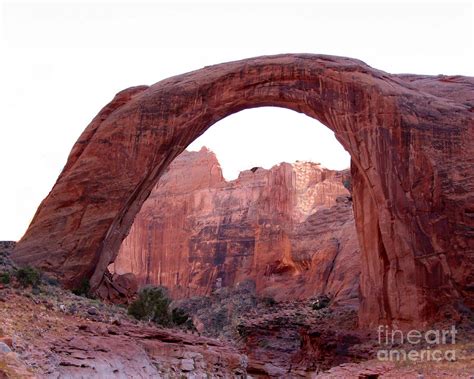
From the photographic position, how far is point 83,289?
2170 centimetres

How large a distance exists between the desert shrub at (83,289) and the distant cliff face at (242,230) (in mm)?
19548

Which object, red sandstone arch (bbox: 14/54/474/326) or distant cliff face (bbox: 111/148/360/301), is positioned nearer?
red sandstone arch (bbox: 14/54/474/326)

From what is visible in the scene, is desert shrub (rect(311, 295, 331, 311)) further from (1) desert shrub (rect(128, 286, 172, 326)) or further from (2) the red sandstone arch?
(2) the red sandstone arch

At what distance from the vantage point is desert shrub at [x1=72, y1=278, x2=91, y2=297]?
21422mm

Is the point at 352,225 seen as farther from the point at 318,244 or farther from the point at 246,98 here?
the point at 246,98

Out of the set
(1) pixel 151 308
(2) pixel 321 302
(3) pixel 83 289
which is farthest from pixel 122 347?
(2) pixel 321 302

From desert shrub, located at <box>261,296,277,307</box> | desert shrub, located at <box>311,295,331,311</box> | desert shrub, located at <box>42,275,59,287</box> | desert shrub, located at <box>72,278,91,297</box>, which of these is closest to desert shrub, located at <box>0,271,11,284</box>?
desert shrub, located at <box>42,275,59,287</box>

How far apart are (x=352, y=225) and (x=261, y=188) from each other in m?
20.2

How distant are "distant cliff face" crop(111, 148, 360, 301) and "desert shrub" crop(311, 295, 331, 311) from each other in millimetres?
3640

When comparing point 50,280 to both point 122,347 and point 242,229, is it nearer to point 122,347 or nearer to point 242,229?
point 122,347

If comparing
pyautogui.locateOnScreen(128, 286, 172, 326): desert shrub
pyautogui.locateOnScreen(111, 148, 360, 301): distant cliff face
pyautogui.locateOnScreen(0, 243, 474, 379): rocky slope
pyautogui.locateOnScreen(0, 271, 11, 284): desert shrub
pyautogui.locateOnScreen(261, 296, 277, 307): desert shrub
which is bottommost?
pyautogui.locateOnScreen(0, 243, 474, 379): rocky slope

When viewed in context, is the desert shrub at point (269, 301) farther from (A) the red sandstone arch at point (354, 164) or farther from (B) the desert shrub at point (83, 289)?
(B) the desert shrub at point (83, 289)

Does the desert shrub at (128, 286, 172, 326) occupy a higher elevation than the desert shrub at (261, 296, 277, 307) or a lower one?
lower

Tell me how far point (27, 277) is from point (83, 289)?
267cm
